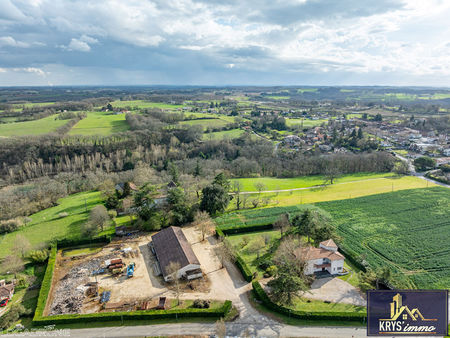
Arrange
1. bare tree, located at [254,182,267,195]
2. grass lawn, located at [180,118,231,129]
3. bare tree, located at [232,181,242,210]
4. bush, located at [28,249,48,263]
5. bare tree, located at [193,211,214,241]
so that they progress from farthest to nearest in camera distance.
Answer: grass lawn, located at [180,118,231,129], bare tree, located at [254,182,267,195], bare tree, located at [232,181,242,210], bare tree, located at [193,211,214,241], bush, located at [28,249,48,263]

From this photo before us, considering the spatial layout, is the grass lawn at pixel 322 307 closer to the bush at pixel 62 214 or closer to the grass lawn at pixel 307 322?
the grass lawn at pixel 307 322

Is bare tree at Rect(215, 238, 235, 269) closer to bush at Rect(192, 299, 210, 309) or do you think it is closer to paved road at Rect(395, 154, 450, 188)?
bush at Rect(192, 299, 210, 309)

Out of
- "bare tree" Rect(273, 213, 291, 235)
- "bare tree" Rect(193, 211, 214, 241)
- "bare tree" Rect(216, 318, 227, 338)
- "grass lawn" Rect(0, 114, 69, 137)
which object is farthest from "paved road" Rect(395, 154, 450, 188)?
"grass lawn" Rect(0, 114, 69, 137)

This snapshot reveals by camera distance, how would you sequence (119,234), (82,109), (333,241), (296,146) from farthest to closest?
(82,109) < (296,146) < (119,234) < (333,241)

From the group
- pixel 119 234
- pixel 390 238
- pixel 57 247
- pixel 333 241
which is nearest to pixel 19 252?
pixel 57 247

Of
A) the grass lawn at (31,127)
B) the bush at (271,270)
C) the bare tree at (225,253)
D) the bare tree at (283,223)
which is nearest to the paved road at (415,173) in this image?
the bare tree at (283,223)

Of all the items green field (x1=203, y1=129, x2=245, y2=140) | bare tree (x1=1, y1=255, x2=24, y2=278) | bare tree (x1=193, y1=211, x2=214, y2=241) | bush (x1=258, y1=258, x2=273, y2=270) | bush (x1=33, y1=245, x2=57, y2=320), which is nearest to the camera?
bush (x1=33, y1=245, x2=57, y2=320)

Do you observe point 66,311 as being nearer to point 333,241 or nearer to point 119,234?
point 119,234
